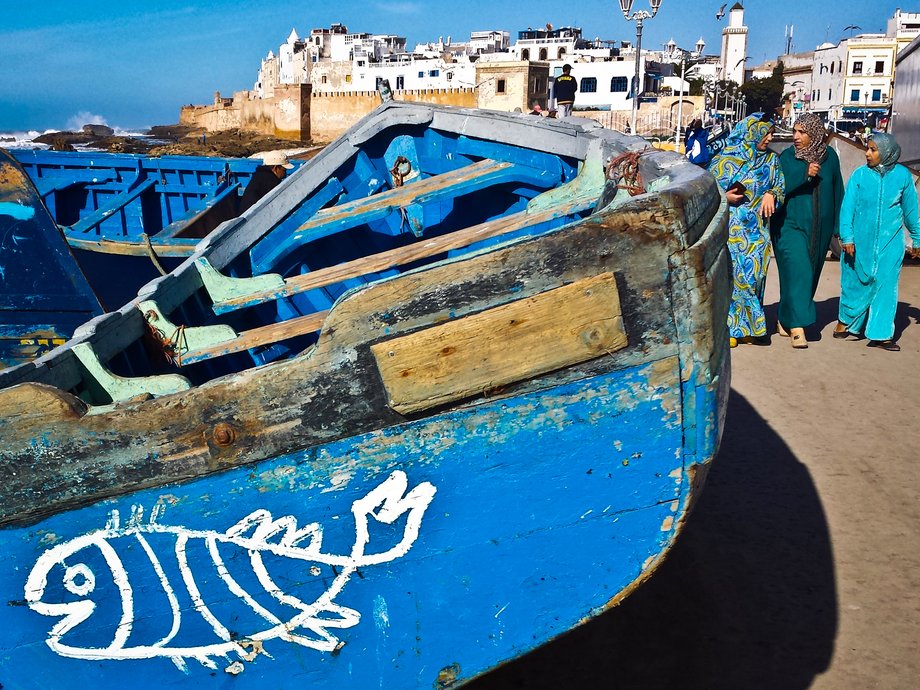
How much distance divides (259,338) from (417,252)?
2.68ft

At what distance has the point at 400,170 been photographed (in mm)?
5379

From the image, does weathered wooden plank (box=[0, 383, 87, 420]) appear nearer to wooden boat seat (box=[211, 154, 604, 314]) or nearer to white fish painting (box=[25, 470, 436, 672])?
white fish painting (box=[25, 470, 436, 672])

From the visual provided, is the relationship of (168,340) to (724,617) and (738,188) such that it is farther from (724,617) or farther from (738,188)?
(738,188)

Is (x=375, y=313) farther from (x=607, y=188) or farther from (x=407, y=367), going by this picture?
(x=607, y=188)

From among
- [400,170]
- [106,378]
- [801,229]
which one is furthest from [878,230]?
[106,378]

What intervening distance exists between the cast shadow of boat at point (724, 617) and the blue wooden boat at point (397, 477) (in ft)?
2.31

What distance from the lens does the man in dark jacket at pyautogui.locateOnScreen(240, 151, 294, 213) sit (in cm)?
838

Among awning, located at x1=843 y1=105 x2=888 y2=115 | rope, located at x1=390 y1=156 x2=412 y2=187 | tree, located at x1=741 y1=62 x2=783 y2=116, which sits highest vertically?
tree, located at x1=741 y1=62 x2=783 y2=116

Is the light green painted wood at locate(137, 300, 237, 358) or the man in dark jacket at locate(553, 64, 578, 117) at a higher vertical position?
the man in dark jacket at locate(553, 64, 578, 117)

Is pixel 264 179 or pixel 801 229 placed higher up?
pixel 264 179

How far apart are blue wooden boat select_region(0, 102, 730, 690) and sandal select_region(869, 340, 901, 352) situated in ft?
15.3

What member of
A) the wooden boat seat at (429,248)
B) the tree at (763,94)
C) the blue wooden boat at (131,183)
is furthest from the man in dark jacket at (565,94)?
the tree at (763,94)

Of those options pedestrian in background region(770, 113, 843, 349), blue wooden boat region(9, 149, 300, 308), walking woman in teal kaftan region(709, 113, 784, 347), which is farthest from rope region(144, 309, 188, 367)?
blue wooden boat region(9, 149, 300, 308)

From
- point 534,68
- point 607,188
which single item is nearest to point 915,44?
point 607,188
